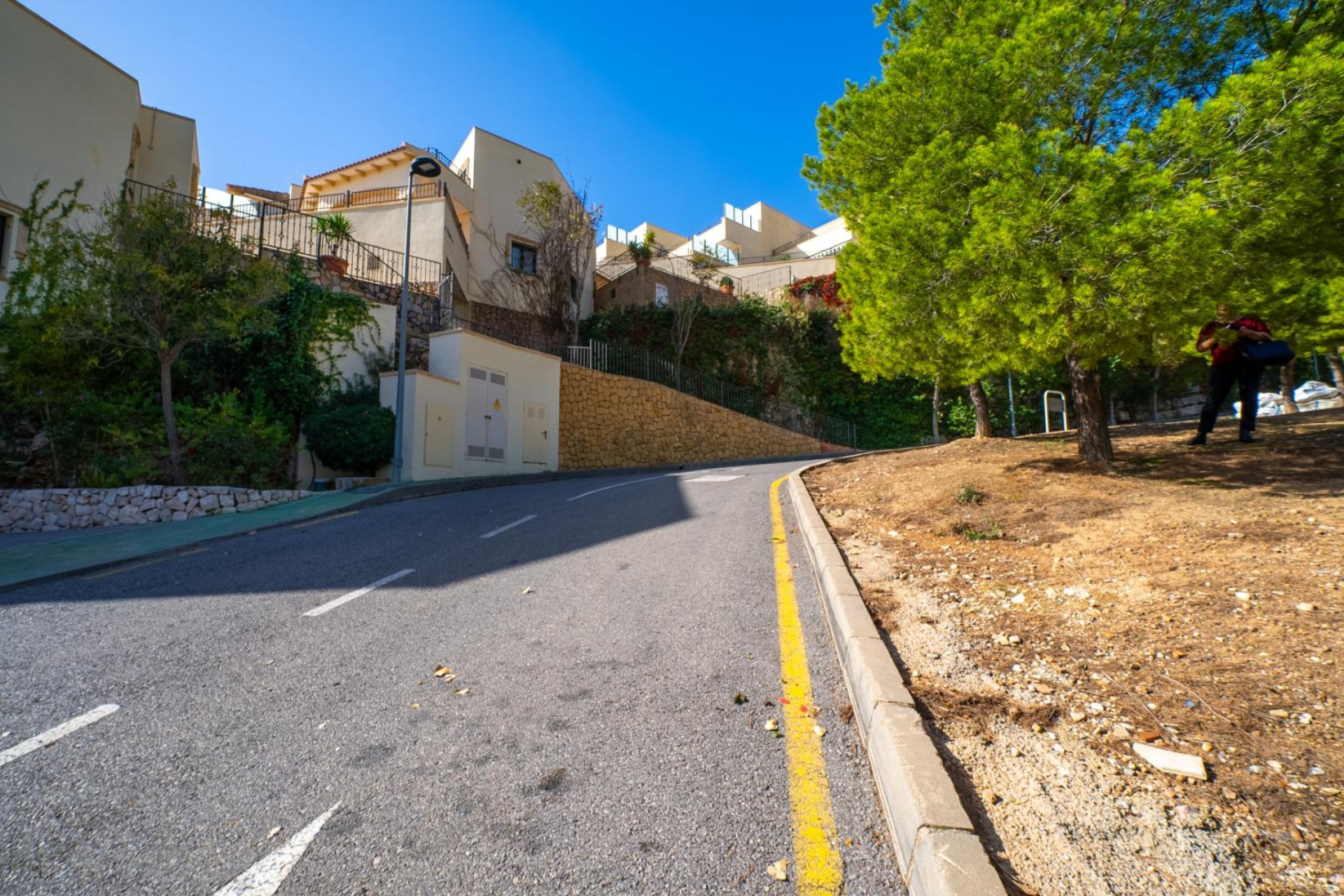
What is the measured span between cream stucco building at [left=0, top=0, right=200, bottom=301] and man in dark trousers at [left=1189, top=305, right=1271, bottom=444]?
1962cm

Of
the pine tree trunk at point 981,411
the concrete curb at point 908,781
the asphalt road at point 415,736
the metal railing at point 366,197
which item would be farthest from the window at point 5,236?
the pine tree trunk at point 981,411

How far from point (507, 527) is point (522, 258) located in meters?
22.0

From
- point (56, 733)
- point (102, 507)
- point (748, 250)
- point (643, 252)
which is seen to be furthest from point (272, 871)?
point (748, 250)

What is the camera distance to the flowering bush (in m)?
29.6

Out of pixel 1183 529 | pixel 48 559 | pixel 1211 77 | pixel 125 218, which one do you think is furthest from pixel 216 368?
pixel 1211 77

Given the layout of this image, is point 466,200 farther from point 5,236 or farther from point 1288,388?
point 1288,388

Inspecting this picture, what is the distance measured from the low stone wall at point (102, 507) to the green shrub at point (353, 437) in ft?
10.0

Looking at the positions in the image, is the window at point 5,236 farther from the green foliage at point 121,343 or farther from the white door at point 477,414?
the white door at point 477,414

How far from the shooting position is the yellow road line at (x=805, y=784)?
2.02 meters

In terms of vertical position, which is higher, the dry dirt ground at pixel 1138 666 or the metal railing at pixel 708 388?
the metal railing at pixel 708 388

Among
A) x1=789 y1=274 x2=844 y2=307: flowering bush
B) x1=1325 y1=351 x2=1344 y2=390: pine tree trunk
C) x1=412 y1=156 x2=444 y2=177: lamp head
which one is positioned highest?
x1=789 y1=274 x2=844 y2=307: flowering bush

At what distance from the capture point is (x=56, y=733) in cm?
287

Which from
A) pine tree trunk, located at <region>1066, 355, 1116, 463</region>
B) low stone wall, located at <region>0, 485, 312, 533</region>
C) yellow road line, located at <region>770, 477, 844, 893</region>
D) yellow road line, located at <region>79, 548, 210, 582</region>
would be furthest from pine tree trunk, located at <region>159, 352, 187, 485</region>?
pine tree trunk, located at <region>1066, 355, 1116, 463</region>

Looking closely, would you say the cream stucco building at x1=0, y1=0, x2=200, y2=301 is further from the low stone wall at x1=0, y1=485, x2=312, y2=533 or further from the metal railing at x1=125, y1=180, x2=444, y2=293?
the low stone wall at x1=0, y1=485, x2=312, y2=533
